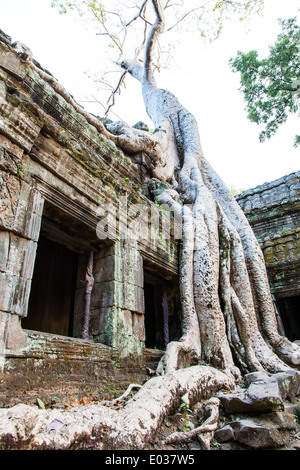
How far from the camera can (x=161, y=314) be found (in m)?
4.65

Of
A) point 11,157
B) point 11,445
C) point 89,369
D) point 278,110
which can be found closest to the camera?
point 11,445

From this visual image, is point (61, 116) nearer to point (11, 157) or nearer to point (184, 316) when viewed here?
point (11, 157)

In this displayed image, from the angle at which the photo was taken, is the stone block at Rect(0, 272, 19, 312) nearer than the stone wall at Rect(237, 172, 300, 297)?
Yes

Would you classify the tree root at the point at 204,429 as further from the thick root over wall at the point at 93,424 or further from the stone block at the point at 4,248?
the stone block at the point at 4,248

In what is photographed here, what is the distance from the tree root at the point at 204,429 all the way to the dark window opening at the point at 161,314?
192 centimetres

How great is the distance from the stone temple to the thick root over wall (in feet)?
1.79

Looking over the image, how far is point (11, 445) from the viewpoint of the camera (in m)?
1.17

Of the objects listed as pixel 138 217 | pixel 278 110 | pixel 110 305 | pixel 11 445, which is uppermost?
pixel 278 110

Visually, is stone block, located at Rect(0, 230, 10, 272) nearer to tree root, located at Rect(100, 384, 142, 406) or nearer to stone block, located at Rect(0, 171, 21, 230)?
stone block, located at Rect(0, 171, 21, 230)

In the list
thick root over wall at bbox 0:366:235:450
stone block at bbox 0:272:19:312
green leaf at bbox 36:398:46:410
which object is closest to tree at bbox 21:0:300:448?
thick root over wall at bbox 0:366:235:450

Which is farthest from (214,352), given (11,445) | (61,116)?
(61,116)

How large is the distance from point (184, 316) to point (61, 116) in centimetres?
275

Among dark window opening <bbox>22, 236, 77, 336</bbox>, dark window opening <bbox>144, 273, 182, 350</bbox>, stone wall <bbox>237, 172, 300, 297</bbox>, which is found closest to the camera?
dark window opening <bbox>22, 236, 77, 336</bbox>

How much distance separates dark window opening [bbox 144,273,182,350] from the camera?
174 inches
